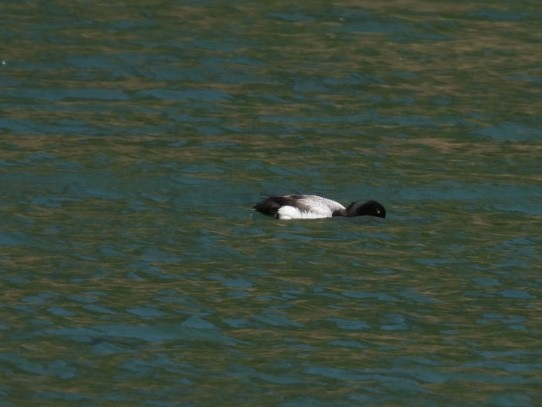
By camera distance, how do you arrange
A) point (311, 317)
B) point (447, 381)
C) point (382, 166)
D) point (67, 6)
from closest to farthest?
point (447, 381) < point (311, 317) < point (382, 166) < point (67, 6)

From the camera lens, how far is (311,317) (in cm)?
1323

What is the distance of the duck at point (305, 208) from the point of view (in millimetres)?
16000

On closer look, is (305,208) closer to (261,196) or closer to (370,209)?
(370,209)

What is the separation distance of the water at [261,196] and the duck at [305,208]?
10 cm

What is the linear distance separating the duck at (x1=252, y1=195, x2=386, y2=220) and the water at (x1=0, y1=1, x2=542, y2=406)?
103 millimetres

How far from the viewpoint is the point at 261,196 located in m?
17.0

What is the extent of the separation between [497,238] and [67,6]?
10.6 meters

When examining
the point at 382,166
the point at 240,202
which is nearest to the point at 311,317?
the point at 240,202

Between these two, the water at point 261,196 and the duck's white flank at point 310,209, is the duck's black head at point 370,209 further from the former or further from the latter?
the duck's white flank at point 310,209

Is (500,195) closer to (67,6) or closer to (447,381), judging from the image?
(447,381)

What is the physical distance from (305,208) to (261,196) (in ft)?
3.41

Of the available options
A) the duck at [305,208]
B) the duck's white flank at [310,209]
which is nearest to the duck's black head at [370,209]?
the duck at [305,208]

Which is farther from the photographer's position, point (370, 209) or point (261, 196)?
point (261, 196)

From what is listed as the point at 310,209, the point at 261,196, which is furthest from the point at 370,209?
the point at 261,196
